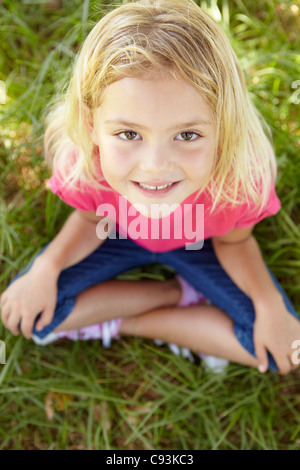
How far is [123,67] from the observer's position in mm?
888

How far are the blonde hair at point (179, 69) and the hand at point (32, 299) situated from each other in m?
0.41

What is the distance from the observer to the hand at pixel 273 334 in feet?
4.60

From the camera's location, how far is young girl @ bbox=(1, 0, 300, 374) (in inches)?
35.4

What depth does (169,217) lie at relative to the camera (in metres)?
1.28

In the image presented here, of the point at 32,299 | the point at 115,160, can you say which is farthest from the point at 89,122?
the point at 32,299

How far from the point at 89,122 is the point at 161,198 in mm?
229

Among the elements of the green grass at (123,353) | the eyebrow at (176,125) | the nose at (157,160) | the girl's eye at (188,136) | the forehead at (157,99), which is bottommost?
the green grass at (123,353)

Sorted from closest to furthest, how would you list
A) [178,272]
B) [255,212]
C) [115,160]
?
1. [115,160]
2. [255,212]
3. [178,272]

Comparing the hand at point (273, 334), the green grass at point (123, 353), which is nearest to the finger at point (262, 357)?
the hand at point (273, 334)

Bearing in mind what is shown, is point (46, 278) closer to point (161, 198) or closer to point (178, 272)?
point (178, 272)

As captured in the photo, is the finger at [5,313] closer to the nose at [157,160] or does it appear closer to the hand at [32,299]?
the hand at [32,299]

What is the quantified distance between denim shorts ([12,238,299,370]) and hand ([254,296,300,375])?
2 centimetres

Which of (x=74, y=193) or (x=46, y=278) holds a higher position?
(x=74, y=193)

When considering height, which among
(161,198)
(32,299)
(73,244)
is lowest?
(32,299)
